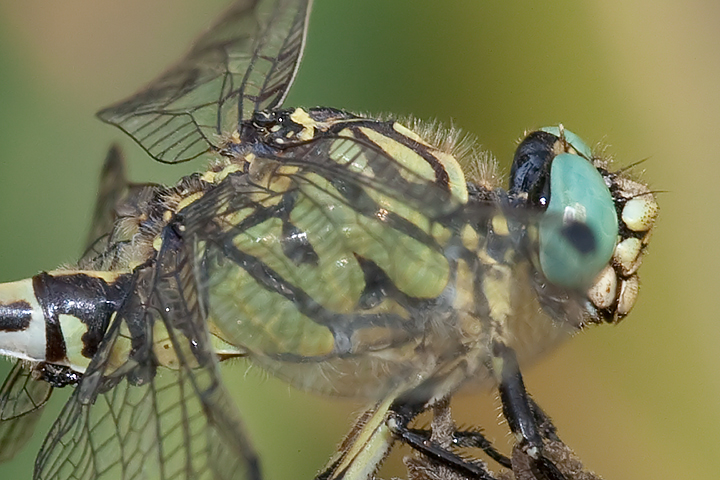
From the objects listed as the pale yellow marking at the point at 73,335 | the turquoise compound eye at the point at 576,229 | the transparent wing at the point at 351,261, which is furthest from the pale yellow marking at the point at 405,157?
the pale yellow marking at the point at 73,335

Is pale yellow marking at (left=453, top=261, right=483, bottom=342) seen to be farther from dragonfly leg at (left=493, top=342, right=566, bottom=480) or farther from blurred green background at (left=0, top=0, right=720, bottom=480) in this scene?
blurred green background at (left=0, top=0, right=720, bottom=480)

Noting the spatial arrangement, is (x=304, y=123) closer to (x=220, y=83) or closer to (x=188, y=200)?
(x=188, y=200)

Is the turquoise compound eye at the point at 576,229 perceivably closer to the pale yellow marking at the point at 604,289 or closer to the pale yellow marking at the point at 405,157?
the pale yellow marking at the point at 604,289

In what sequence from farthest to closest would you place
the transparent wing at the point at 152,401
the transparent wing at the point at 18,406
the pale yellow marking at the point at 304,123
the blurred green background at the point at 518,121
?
1. the blurred green background at the point at 518,121
2. the transparent wing at the point at 18,406
3. the pale yellow marking at the point at 304,123
4. the transparent wing at the point at 152,401

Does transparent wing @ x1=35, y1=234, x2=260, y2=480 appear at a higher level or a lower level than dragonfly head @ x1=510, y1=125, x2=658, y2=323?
lower

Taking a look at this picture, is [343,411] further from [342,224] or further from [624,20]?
[624,20]

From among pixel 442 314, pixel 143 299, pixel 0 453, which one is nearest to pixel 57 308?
pixel 143 299

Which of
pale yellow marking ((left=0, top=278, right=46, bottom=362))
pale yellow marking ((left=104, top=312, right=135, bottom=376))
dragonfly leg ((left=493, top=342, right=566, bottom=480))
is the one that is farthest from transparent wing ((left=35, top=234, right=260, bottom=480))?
dragonfly leg ((left=493, top=342, right=566, bottom=480))
